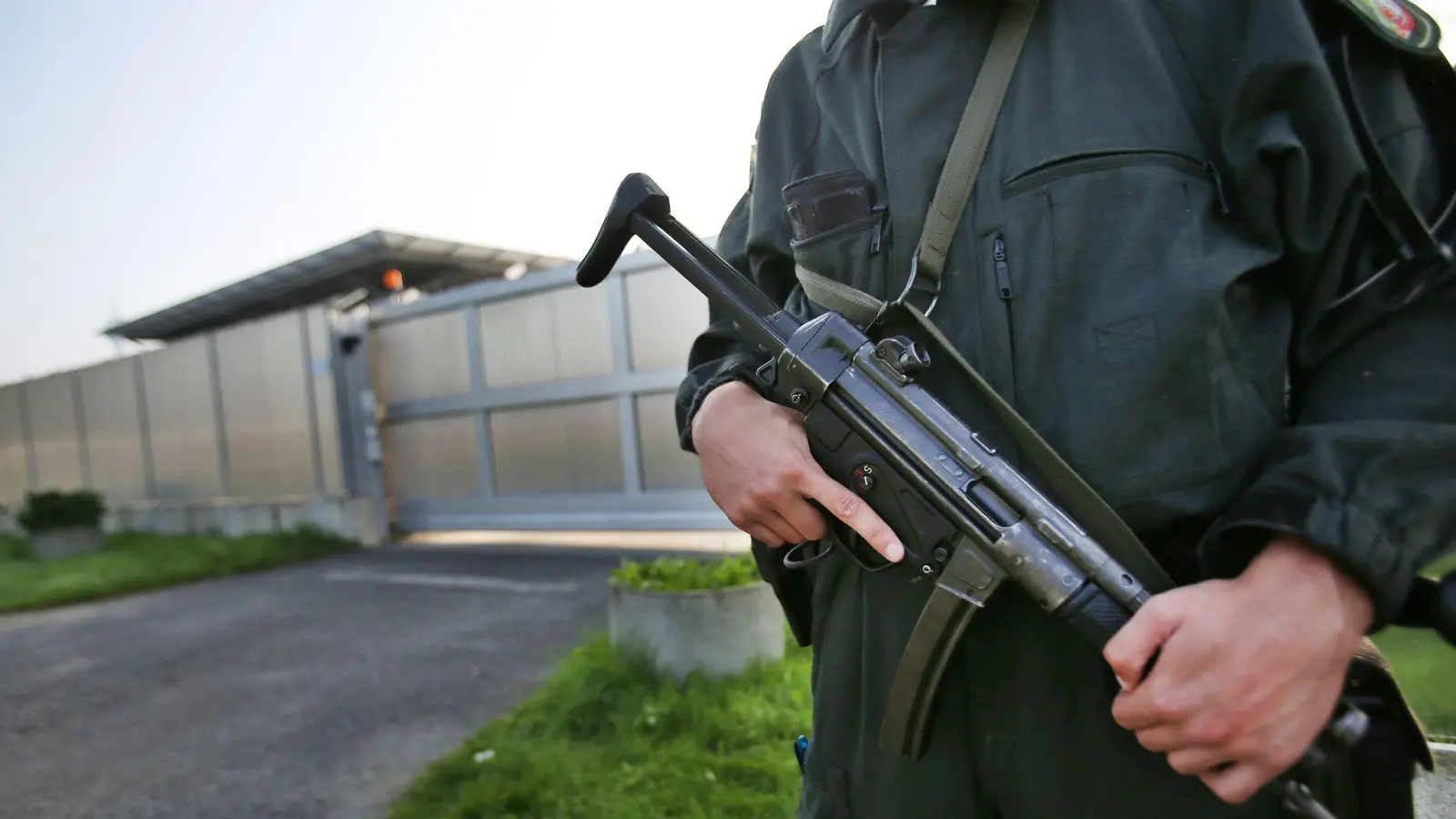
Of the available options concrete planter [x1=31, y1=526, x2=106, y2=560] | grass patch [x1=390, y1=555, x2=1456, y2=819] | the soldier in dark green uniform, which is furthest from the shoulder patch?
concrete planter [x1=31, y1=526, x2=106, y2=560]

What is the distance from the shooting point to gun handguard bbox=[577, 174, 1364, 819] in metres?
0.81

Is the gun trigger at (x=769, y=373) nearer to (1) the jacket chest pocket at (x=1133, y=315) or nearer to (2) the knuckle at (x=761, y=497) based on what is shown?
(2) the knuckle at (x=761, y=497)

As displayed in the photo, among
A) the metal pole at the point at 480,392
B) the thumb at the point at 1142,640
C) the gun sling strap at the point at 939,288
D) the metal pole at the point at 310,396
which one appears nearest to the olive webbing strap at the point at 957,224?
the gun sling strap at the point at 939,288

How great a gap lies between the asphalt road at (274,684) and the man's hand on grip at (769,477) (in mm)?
2228

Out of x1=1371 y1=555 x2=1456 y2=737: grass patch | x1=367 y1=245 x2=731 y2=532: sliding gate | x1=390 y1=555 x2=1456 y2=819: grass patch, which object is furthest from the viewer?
x1=367 y1=245 x2=731 y2=532: sliding gate

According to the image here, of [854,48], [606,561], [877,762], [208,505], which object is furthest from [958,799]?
[208,505]

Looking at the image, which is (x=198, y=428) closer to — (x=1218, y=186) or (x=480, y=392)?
(x=480, y=392)

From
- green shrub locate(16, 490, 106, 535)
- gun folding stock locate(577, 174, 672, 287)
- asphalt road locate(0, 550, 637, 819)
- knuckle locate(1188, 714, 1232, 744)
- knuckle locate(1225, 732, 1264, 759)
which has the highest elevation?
gun folding stock locate(577, 174, 672, 287)

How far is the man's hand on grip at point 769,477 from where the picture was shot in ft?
3.09

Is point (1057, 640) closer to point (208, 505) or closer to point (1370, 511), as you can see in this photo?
point (1370, 511)

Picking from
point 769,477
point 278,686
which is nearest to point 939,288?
point 769,477

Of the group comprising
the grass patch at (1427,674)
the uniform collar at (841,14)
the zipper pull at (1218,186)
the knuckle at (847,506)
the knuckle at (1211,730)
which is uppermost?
the uniform collar at (841,14)

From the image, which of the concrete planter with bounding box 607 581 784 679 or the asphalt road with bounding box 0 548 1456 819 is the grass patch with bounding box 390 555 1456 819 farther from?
the asphalt road with bounding box 0 548 1456 819

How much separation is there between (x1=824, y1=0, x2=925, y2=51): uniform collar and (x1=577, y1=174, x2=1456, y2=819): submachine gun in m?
0.35
